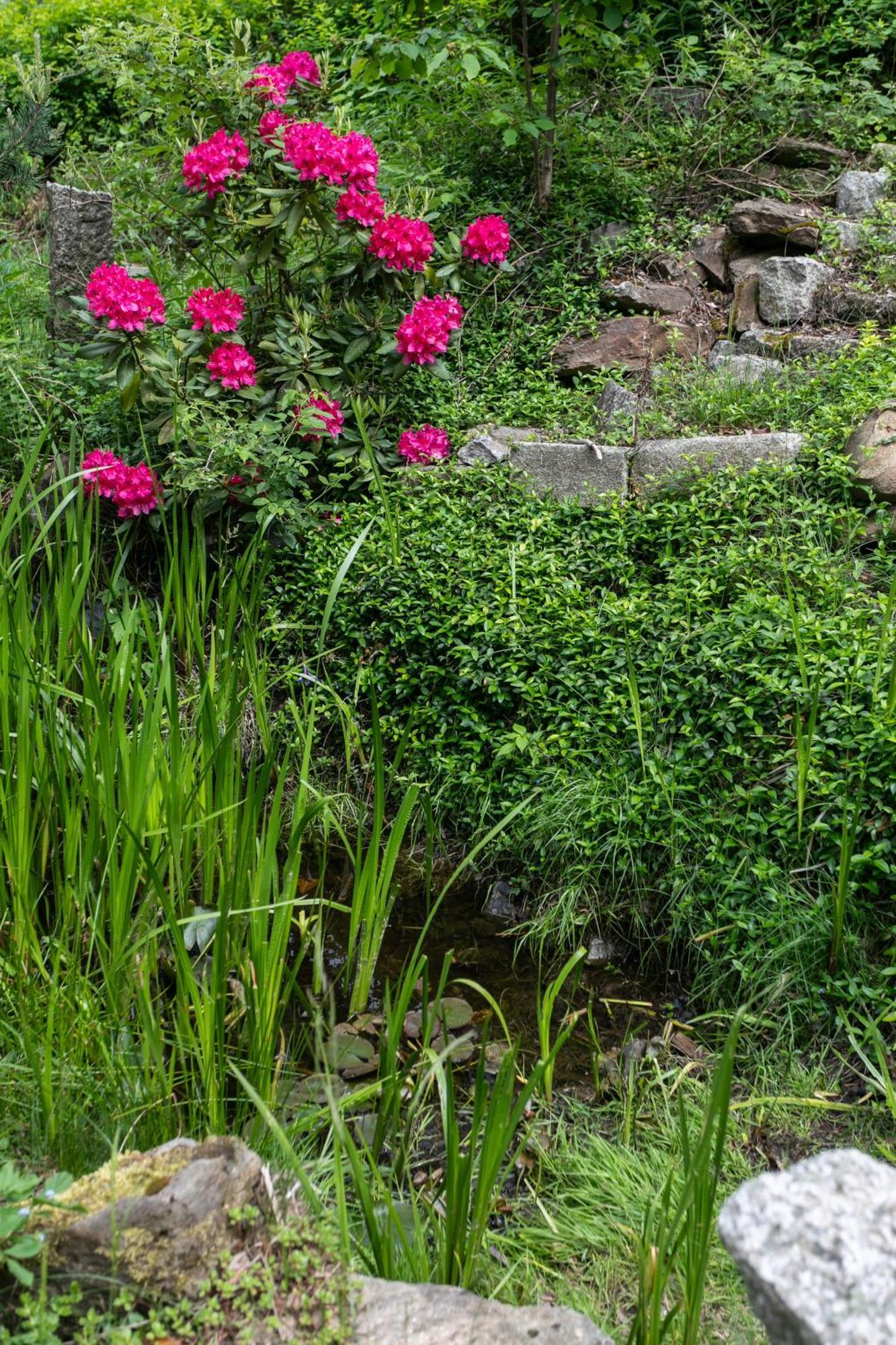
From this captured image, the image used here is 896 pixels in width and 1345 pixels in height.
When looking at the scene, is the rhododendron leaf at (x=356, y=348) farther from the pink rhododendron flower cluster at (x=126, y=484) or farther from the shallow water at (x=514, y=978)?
the shallow water at (x=514, y=978)

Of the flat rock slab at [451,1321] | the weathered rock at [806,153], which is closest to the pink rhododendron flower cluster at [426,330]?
the weathered rock at [806,153]

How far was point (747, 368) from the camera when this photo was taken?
4672 millimetres

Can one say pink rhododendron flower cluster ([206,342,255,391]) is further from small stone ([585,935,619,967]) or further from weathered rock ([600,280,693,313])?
small stone ([585,935,619,967])

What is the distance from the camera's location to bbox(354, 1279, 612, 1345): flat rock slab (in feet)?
5.08

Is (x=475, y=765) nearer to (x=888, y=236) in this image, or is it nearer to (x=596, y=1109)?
(x=596, y=1109)

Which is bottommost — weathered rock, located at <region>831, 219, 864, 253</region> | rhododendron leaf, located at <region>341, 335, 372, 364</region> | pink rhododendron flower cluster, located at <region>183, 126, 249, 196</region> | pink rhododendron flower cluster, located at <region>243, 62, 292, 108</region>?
rhododendron leaf, located at <region>341, 335, 372, 364</region>

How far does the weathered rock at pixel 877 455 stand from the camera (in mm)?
3838

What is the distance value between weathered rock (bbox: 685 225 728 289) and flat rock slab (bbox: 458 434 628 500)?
4.94 ft

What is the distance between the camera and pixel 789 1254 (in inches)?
46.9

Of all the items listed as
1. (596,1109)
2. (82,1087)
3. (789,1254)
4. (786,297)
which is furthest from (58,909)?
(786,297)

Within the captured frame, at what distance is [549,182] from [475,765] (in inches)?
135

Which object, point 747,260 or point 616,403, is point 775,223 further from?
point 616,403

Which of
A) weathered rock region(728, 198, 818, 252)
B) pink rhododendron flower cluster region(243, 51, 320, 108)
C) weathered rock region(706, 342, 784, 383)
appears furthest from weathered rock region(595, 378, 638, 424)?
pink rhododendron flower cluster region(243, 51, 320, 108)

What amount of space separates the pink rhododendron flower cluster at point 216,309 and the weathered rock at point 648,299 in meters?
1.82
